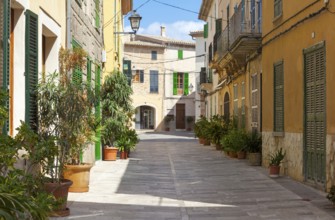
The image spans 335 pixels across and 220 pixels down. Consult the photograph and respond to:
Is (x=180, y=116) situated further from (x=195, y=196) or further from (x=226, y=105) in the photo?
(x=195, y=196)

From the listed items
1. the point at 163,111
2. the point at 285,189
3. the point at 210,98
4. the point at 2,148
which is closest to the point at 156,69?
the point at 163,111

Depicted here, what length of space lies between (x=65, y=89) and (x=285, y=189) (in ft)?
15.5

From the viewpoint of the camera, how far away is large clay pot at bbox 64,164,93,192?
370 inches

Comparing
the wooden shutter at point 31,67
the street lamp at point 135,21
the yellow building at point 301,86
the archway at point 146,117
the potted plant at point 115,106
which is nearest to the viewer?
the wooden shutter at point 31,67

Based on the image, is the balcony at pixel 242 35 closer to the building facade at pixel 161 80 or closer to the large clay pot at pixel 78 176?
the large clay pot at pixel 78 176

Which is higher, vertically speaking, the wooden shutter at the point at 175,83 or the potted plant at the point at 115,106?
the wooden shutter at the point at 175,83

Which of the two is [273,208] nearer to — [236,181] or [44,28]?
[236,181]

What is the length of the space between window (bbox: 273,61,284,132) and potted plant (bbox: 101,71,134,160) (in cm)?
639

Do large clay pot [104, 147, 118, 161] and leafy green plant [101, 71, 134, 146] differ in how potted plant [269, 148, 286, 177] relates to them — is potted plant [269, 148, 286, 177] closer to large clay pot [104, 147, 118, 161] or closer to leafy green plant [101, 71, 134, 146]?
large clay pot [104, 147, 118, 161]

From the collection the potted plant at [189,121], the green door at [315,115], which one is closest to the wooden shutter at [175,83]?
the potted plant at [189,121]

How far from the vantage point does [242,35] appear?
15.1m

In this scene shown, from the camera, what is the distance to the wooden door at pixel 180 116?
171ft

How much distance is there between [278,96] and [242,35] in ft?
9.66

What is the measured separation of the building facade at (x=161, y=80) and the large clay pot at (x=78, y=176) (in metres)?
39.4
